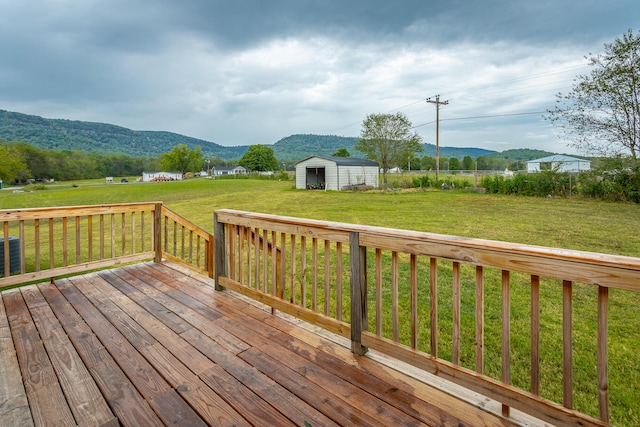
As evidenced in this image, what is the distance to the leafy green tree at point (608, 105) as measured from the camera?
12461mm

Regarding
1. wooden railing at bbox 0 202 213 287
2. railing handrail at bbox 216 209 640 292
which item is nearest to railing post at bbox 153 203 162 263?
wooden railing at bbox 0 202 213 287

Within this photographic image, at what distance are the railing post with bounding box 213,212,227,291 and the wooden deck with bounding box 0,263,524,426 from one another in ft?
1.28

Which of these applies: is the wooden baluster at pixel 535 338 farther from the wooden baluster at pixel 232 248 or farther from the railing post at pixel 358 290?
the wooden baluster at pixel 232 248

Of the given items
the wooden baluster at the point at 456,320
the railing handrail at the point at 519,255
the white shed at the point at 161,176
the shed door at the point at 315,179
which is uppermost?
the white shed at the point at 161,176

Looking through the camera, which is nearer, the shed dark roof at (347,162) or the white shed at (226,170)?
the shed dark roof at (347,162)

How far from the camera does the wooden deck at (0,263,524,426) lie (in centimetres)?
149

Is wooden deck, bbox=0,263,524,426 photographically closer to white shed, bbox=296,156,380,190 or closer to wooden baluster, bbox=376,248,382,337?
wooden baluster, bbox=376,248,382,337

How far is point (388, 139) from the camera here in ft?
79.2

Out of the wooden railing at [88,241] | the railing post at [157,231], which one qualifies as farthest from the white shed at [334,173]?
the railing post at [157,231]

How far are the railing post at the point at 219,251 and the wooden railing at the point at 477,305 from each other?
1 centimetres

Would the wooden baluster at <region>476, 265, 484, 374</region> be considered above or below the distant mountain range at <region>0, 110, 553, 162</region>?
below

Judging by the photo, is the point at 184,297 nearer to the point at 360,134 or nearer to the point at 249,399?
the point at 249,399

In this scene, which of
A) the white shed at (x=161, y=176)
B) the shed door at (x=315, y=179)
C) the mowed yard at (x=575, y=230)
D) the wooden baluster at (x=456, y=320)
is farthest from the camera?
the white shed at (x=161, y=176)

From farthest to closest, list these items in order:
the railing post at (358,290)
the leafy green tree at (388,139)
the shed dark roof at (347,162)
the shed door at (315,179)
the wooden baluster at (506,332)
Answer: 1. the leafy green tree at (388,139)
2. the shed door at (315,179)
3. the shed dark roof at (347,162)
4. the railing post at (358,290)
5. the wooden baluster at (506,332)
